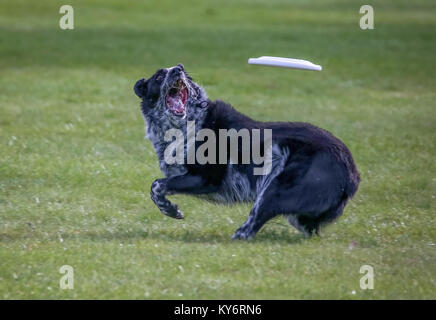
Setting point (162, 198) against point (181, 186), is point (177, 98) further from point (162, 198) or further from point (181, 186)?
point (162, 198)

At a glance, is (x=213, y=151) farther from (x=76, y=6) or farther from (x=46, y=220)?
(x=76, y=6)

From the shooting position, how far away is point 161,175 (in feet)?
32.7

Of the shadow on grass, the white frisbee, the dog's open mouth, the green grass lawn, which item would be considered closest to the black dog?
the dog's open mouth

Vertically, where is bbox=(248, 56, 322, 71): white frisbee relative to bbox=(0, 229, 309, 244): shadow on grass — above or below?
above

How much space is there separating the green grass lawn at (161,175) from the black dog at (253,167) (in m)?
0.36

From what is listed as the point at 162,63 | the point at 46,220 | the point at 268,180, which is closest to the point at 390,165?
the point at 268,180

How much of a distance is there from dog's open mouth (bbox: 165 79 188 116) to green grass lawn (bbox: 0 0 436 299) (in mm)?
1244

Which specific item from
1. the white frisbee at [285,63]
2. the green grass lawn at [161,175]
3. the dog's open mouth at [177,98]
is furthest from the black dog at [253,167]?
the white frisbee at [285,63]

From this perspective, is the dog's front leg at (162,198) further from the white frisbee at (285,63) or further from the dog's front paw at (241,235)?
the white frisbee at (285,63)

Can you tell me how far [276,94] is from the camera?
621 inches

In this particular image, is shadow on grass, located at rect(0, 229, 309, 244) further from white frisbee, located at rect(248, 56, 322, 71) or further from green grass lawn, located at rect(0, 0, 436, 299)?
white frisbee, located at rect(248, 56, 322, 71)

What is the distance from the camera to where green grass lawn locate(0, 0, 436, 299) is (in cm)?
640

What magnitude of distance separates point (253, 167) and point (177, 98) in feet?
3.41

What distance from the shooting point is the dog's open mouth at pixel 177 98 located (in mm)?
7461
